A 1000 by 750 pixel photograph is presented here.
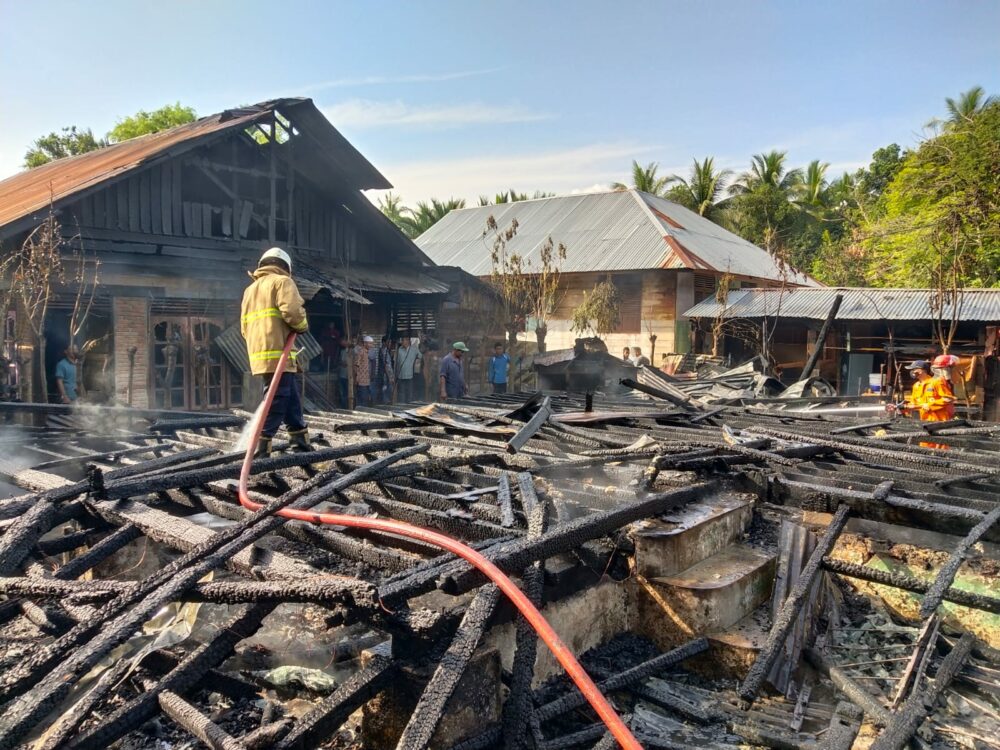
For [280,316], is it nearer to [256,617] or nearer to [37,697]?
[256,617]

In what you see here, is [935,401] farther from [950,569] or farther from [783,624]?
[783,624]

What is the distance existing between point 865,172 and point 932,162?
59.8ft

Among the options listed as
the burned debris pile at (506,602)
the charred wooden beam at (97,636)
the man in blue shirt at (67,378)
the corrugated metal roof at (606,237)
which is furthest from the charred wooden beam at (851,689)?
the corrugated metal roof at (606,237)

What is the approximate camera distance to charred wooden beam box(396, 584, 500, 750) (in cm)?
194

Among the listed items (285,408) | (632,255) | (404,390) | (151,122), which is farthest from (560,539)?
(151,122)

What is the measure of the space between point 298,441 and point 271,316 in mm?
1040

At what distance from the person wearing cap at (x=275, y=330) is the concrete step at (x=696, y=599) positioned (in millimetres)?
3008

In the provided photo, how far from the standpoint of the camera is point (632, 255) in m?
21.8

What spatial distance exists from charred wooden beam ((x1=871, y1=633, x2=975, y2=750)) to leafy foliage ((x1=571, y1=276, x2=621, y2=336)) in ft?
54.8

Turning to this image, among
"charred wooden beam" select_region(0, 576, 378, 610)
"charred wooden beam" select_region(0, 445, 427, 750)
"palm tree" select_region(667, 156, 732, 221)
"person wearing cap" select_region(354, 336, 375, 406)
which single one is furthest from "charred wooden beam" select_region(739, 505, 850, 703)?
"palm tree" select_region(667, 156, 732, 221)

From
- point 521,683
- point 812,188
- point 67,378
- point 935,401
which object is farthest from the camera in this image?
point 812,188

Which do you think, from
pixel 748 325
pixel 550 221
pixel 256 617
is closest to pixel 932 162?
pixel 748 325

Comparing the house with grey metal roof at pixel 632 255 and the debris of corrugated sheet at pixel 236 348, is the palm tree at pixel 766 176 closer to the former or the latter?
the house with grey metal roof at pixel 632 255

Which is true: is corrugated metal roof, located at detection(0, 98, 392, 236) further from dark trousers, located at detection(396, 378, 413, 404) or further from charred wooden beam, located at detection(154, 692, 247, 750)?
charred wooden beam, located at detection(154, 692, 247, 750)
